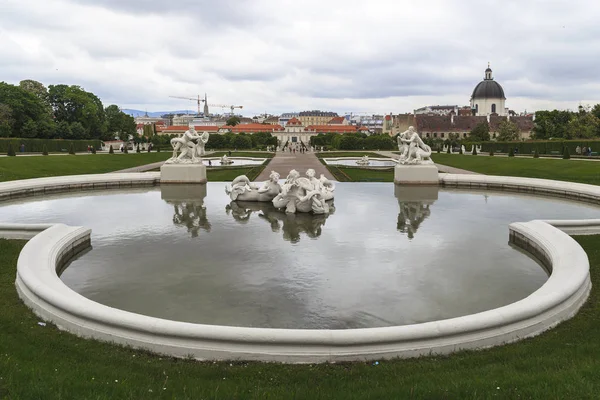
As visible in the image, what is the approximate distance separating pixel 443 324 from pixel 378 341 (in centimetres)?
91

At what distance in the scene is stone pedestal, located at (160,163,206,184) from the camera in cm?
2494

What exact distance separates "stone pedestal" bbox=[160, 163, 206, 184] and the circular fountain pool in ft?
21.9

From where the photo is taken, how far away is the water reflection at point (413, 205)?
14.2 m

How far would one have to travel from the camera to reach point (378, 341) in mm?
6035

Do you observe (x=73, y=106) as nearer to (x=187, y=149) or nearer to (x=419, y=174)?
(x=187, y=149)

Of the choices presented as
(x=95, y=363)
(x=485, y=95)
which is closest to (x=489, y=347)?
(x=95, y=363)

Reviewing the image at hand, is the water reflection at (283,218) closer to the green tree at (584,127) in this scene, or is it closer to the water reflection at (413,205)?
the water reflection at (413,205)

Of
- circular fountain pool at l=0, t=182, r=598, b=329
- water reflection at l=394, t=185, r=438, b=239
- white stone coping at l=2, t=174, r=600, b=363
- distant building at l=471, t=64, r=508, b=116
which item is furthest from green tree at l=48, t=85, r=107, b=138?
distant building at l=471, t=64, r=508, b=116

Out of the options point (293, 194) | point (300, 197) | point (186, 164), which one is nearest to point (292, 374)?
point (300, 197)

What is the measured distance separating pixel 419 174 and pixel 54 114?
228 feet

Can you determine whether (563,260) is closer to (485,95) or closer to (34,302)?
(34,302)

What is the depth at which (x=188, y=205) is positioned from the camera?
60.1 feet

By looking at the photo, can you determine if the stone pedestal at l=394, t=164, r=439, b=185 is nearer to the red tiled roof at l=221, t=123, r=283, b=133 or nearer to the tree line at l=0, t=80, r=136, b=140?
the tree line at l=0, t=80, r=136, b=140

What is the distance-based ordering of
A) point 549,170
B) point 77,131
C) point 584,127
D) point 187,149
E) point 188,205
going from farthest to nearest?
1. point 77,131
2. point 584,127
3. point 549,170
4. point 187,149
5. point 188,205
